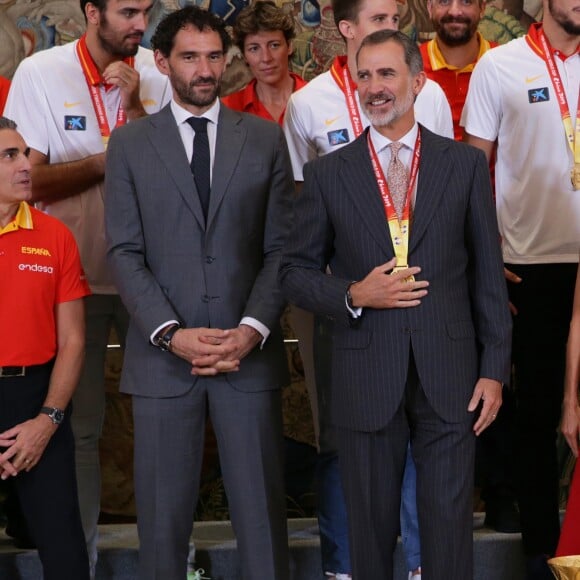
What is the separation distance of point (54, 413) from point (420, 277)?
4.08 ft

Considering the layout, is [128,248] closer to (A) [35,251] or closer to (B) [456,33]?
(A) [35,251]

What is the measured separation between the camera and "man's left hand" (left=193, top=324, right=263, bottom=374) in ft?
12.2

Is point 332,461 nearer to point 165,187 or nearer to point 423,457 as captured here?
point 423,457

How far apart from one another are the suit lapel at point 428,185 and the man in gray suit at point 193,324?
62 centimetres

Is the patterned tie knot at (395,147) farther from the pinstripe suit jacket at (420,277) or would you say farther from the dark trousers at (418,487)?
the dark trousers at (418,487)

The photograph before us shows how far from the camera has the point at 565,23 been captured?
13.7ft

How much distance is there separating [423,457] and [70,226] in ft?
5.48

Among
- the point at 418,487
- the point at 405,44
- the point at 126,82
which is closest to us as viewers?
the point at 418,487

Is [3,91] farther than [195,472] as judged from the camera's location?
Yes

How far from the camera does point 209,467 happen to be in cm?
574

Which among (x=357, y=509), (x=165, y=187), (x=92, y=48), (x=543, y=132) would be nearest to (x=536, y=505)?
(x=357, y=509)

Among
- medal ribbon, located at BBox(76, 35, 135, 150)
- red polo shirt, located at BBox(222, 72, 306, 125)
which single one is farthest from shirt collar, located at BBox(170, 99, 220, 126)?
red polo shirt, located at BBox(222, 72, 306, 125)

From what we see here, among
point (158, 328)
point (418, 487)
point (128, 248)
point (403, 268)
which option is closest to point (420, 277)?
point (403, 268)

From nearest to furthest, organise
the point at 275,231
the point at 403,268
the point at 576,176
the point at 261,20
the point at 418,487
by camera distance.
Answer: the point at 403,268, the point at 418,487, the point at 275,231, the point at 576,176, the point at 261,20
